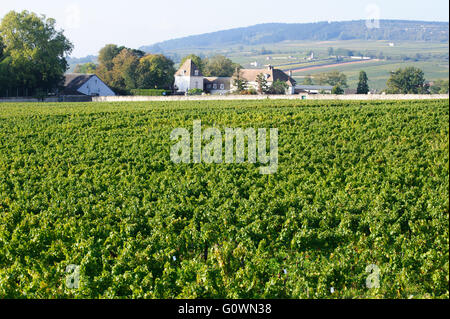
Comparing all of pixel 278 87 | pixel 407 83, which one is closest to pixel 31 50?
pixel 278 87

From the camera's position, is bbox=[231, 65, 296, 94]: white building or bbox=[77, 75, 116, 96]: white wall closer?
bbox=[77, 75, 116, 96]: white wall

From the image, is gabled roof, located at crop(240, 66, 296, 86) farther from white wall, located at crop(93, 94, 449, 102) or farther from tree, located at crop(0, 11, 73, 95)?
tree, located at crop(0, 11, 73, 95)

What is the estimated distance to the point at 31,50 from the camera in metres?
77.6

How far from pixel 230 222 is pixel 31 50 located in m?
74.8

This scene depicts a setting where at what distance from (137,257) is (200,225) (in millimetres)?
3115

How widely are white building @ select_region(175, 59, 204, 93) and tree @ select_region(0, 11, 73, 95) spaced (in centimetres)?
3332

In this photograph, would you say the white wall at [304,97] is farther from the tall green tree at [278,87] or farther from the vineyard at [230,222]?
the tall green tree at [278,87]

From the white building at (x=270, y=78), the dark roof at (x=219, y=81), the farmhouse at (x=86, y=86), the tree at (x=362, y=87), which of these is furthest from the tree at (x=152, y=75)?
the tree at (x=362, y=87)

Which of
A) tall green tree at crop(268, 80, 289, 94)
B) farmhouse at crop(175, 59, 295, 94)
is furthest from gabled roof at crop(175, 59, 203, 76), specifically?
tall green tree at crop(268, 80, 289, 94)

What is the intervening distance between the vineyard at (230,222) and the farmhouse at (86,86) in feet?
218

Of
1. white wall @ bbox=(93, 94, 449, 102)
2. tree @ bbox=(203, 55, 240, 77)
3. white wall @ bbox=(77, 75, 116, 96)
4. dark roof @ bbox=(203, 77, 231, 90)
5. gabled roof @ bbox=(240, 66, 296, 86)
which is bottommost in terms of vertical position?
white wall @ bbox=(93, 94, 449, 102)

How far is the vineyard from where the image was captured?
9.45 meters
